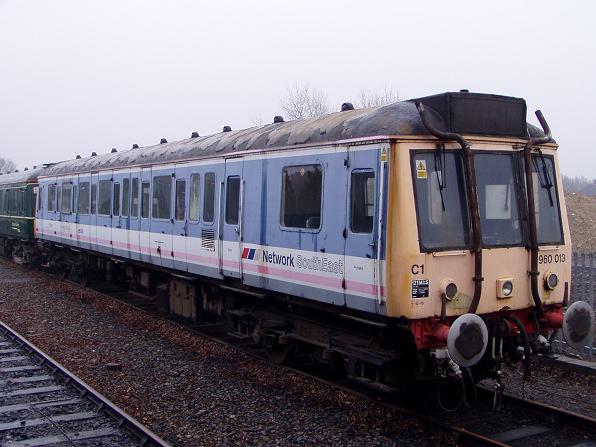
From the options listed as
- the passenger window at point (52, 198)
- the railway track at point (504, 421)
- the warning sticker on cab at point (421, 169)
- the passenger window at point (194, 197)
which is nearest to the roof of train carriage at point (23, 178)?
the passenger window at point (52, 198)

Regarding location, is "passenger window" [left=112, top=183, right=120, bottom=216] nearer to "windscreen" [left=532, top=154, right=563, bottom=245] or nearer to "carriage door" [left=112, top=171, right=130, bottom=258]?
"carriage door" [left=112, top=171, right=130, bottom=258]

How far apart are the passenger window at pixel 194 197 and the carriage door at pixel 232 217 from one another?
95 centimetres

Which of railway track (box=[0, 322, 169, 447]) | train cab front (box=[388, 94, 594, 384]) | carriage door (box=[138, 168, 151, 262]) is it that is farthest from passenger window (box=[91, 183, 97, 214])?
train cab front (box=[388, 94, 594, 384])

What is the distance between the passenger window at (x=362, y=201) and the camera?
6.93 metres

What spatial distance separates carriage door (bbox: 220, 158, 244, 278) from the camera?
9505mm

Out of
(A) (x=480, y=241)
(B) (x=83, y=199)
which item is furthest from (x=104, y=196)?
(A) (x=480, y=241)

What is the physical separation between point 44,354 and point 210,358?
95.7 inches

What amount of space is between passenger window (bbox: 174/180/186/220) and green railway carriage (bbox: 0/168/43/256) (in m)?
11.4

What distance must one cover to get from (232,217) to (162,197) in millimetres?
2934

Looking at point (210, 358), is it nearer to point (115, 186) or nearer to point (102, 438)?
point (102, 438)

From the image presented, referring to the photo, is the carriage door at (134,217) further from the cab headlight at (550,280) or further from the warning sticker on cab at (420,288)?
the cab headlight at (550,280)

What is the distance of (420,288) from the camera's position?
650 centimetres

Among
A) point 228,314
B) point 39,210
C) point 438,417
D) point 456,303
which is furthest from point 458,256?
point 39,210

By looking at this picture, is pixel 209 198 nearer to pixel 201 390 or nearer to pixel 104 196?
pixel 201 390
